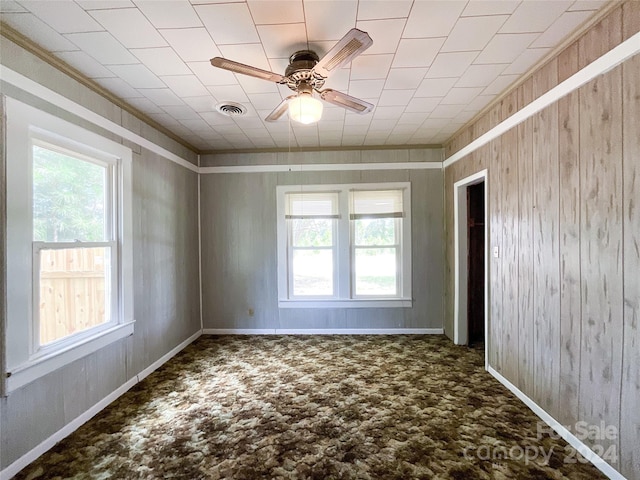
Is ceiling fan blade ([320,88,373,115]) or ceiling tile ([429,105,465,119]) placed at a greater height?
ceiling tile ([429,105,465,119])

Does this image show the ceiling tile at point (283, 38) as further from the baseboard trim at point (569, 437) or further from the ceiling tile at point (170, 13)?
the baseboard trim at point (569, 437)

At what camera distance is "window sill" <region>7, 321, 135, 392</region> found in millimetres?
1820

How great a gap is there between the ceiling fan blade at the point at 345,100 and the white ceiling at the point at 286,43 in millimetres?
294

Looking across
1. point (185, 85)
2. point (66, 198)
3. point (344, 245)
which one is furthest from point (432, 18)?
point (344, 245)

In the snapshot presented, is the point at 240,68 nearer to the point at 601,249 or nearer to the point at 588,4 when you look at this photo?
the point at 588,4

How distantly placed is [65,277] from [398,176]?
3914 millimetres

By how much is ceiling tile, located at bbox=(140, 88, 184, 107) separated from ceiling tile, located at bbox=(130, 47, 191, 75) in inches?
12.1

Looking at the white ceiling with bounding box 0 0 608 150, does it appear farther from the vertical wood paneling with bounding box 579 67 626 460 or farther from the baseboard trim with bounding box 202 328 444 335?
the baseboard trim with bounding box 202 328 444 335

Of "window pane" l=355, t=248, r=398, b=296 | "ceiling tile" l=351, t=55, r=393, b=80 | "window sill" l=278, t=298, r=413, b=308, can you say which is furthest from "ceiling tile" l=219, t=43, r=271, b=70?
"window sill" l=278, t=298, r=413, b=308

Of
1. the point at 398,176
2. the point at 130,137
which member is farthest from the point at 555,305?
the point at 130,137

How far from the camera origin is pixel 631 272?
63.0 inches

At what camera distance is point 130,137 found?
293cm

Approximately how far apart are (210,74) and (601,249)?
9.65 ft

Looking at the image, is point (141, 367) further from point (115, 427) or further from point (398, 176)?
point (398, 176)
